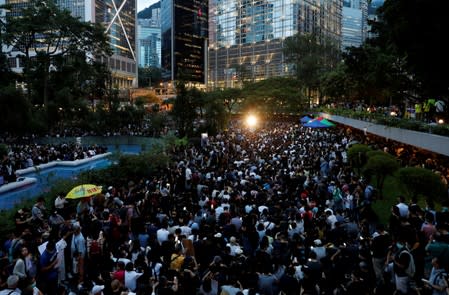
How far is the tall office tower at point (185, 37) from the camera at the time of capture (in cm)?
14612

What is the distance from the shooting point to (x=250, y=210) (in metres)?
9.64

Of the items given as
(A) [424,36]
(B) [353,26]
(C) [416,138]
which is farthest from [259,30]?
(B) [353,26]

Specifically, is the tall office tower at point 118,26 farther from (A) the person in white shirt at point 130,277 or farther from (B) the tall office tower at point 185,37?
(A) the person in white shirt at point 130,277

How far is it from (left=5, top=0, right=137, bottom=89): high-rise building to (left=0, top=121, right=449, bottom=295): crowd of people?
294 feet

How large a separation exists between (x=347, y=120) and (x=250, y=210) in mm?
26566

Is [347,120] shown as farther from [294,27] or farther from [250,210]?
[294,27]

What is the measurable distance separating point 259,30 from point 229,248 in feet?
337

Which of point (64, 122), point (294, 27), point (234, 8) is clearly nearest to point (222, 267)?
point (64, 122)

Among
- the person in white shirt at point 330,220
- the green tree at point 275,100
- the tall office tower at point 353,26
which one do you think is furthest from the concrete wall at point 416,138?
the tall office tower at point 353,26

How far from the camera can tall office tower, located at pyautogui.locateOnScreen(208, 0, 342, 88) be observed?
97000 millimetres

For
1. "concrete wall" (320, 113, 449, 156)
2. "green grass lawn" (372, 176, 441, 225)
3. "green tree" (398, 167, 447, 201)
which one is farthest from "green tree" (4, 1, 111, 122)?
"green tree" (398, 167, 447, 201)

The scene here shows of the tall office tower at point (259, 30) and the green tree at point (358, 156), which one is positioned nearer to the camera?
the green tree at point (358, 156)

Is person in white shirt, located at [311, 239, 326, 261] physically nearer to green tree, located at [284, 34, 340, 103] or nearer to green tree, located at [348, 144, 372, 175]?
green tree, located at [348, 144, 372, 175]

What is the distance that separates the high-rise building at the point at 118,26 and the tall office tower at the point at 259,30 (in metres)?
25.4
